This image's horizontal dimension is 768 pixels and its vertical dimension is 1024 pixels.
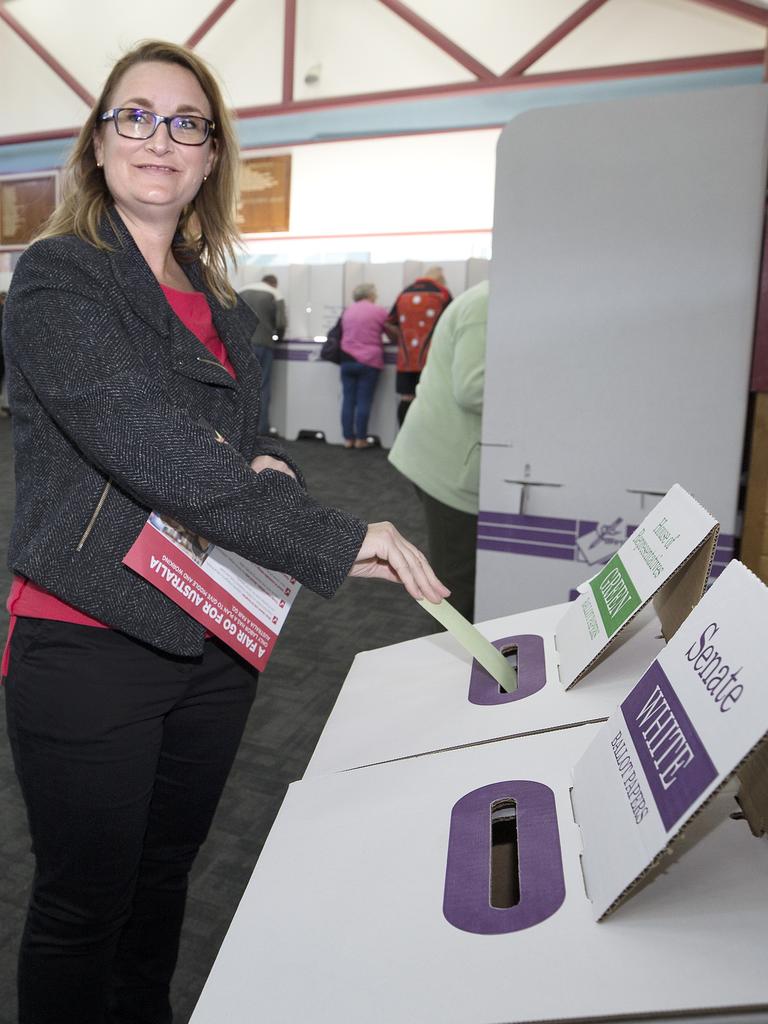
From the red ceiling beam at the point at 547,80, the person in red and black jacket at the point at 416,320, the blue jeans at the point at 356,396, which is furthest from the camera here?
the blue jeans at the point at 356,396

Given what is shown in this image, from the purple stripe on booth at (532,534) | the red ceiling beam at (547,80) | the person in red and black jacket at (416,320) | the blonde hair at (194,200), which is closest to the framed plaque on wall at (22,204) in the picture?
the red ceiling beam at (547,80)

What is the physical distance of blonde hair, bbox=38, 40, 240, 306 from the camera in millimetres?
1009

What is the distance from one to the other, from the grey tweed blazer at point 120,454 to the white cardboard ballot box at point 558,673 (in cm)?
15

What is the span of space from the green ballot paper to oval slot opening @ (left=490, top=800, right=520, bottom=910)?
172 millimetres

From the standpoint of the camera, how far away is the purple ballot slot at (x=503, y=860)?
501mm

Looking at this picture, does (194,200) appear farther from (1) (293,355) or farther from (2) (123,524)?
(1) (293,355)

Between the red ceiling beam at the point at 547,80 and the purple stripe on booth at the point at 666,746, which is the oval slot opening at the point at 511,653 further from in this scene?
the red ceiling beam at the point at 547,80

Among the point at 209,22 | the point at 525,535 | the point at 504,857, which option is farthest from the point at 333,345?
the point at 504,857

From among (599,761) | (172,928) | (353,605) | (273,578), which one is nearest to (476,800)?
(599,761)

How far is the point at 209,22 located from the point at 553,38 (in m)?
3.23

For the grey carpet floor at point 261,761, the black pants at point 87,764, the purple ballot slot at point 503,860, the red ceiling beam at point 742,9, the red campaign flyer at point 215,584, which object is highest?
the red ceiling beam at point 742,9

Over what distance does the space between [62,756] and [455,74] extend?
23.0 ft

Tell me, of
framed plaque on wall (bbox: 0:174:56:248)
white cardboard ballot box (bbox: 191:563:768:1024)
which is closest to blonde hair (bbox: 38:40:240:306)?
white cardboard ballot box (bbox: 191:563:768:1024)

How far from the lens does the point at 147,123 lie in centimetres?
100
